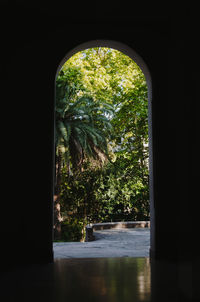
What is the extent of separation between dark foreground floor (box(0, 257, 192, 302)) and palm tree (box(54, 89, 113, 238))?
7230mm

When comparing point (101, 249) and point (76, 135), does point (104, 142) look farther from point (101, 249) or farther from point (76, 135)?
point (101, 249)

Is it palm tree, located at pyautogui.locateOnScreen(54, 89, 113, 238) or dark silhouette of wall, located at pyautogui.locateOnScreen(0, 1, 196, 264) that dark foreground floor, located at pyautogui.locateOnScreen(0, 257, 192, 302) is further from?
palm tree, located at pyautogui.locateOnScreen(54, 89, 113, 238)

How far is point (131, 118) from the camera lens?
16.0 metres
